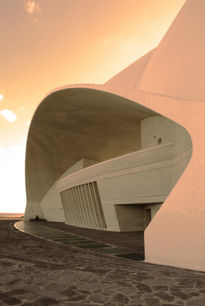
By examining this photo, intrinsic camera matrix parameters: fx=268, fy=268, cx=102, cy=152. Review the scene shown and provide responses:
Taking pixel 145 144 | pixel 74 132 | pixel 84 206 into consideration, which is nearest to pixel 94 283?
pixel 145 144

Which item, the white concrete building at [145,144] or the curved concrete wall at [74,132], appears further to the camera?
the curved concrete wall at [74,132]

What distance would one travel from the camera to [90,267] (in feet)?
20.9

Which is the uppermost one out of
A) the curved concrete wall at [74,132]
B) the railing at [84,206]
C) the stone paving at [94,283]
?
the curved concrete wall at [74,132]

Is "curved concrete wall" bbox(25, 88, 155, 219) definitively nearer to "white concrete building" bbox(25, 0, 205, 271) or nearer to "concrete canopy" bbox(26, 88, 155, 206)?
"concrete canopy" bbox(26, 88, 155, 206)

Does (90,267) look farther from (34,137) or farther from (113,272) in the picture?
(34,137)

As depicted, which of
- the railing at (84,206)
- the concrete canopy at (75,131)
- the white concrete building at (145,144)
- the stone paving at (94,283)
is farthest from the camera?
the railing at (84,206)

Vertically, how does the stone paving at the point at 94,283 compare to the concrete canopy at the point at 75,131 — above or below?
below

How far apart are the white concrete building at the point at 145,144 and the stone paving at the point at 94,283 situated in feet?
3.99

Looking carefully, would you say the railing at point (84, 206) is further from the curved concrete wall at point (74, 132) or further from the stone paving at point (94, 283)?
the stone paving at point (94, 283)

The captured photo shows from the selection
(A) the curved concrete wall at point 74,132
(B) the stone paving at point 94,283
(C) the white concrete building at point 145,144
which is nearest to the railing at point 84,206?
(C) the white concrete building at point 145,144

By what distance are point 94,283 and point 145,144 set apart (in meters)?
15.6

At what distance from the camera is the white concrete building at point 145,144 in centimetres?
718

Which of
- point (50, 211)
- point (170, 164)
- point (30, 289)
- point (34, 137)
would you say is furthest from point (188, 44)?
point (50, 211)

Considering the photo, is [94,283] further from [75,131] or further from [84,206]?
[75,131]
